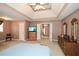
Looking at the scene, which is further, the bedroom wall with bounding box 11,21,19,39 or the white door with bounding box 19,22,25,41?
the bedroom wall with bounding box 11,21,19,39

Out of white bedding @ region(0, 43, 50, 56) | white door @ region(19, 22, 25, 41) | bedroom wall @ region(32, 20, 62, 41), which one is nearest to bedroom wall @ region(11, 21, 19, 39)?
white door @ region(19, 22, 25, 41)

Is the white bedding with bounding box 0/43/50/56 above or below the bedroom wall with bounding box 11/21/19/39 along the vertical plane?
below

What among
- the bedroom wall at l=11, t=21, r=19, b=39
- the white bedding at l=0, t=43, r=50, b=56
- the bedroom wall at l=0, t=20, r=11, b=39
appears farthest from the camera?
the bedroom wall at l=11, t=21, r=19, b=39

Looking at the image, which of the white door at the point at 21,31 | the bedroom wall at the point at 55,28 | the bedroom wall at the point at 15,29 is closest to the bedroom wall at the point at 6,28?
the bedroom wall at the point at 15,29

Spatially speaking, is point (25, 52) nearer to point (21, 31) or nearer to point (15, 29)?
point (21, 31)

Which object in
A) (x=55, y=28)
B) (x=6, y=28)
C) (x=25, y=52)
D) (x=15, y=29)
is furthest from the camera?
(x=15, y=29)

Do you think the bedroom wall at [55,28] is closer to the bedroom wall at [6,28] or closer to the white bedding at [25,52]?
the white bedding at [25,52]

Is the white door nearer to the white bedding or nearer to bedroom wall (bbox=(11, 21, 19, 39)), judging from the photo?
bedroom wall (bbox=(11, 21, 19, 39))

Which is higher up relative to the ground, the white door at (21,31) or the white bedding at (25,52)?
the white door at (21,31)

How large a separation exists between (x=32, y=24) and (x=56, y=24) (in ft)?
8.65

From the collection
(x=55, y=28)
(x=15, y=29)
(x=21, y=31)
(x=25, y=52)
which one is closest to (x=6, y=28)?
(x=15, y=29)

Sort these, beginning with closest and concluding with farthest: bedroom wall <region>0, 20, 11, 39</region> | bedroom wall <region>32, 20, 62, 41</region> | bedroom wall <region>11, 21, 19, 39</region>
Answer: bedroom wall <region>0, 20, 11, 39</region>
bedroom wall <region>32, 20, 62, 41</region>
bedroom wall <region>11, 21, 19, 39</region>

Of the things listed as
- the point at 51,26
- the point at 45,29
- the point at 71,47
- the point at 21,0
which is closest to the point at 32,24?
the point at 51,26

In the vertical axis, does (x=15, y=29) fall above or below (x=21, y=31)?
above
